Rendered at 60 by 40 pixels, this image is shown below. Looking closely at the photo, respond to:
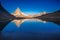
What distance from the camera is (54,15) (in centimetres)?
6538

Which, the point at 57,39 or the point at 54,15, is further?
the point at 54,15

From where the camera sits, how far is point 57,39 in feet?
20.2

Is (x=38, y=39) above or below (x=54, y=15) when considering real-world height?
below

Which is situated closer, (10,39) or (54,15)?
(10,39)

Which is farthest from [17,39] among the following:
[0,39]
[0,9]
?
[0,9]

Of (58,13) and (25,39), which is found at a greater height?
(58,13)

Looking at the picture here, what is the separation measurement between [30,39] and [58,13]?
2368 inches

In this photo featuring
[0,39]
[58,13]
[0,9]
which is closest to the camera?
[0,39]

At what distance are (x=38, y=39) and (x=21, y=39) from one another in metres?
0.62

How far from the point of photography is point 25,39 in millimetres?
6254

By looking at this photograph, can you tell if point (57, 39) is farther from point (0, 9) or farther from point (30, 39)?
point (0, 9)

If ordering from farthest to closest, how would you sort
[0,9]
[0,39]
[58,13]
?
1. [58,13]
2. [0,9]
3. [0,39]

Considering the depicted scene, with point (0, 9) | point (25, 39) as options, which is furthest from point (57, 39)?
point (0, 9)

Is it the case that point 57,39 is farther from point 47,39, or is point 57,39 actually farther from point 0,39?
point 0,39
